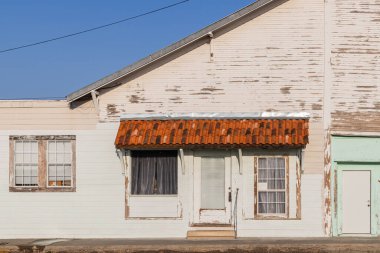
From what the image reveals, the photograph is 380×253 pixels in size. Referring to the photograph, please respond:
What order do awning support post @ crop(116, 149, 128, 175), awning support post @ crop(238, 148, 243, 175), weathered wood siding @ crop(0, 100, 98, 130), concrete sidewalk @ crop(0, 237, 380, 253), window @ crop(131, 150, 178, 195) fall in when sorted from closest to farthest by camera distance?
concrete sidewalk @ crop(0, 237, 380, 253), awning support post @ crop(238, 148, 243, 175), awning support post @ crop(116, 149, 128, 175), window @ crop(131, 150, 178, 195), weathered wood siding @ crop(0, 100, 98, 130)

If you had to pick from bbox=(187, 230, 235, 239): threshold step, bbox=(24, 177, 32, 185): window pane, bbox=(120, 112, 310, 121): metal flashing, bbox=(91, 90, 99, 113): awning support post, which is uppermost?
bbox=(91, 90, 99, 113): awning support post

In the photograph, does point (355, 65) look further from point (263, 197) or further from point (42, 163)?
point (42, 163)

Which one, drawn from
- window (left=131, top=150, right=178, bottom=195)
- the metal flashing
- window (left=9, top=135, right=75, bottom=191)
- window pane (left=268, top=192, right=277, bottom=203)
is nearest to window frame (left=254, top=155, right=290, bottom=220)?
window pane (left=268, top=192, right=277, bottom=203)

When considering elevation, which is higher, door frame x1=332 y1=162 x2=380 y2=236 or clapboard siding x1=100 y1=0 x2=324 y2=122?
clapboard siding x1=100 y1=0 x2=324 y2=122

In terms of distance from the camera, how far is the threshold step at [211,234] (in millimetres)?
19016

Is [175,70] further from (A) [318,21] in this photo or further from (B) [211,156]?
(A) [318,21]

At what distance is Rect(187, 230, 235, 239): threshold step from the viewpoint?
1902cm

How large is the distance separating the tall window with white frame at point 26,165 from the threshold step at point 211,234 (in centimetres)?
446

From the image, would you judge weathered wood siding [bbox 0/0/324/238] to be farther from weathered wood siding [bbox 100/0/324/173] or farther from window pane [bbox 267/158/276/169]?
window pane [bbox 267/158/276/169]

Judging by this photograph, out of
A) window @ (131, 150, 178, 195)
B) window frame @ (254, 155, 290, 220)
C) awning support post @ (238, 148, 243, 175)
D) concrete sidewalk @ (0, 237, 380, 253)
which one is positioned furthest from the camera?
window @ (131, 150, 178, 195)

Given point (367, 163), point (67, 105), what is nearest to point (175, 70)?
point (67, 105)

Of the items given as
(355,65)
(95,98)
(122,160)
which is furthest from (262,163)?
(95,98)

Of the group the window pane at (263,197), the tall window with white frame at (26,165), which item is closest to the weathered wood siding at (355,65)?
the window pane at (263,197)

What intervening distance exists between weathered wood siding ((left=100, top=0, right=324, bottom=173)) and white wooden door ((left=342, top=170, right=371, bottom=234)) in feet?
2.91
